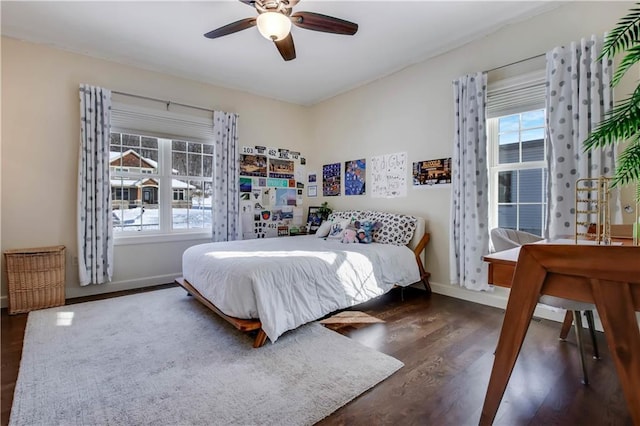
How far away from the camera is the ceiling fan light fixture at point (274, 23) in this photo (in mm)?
2002

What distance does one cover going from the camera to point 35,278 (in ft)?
9.43

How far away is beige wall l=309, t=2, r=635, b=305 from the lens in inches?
98.4

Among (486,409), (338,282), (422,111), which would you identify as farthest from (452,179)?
(486,409)

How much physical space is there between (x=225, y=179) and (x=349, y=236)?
73.8 inches

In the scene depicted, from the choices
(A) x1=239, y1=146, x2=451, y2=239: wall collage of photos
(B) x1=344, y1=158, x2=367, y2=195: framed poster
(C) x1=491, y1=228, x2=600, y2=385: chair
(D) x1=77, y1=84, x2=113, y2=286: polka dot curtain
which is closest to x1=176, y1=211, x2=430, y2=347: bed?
(A) x1=239, y1=146, x2=451, y2=239: wall collage of photos

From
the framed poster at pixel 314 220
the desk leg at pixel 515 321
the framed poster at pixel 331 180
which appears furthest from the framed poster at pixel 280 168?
the desk leg at pixel 515 321

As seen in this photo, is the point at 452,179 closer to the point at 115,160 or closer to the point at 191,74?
the point at 191,74

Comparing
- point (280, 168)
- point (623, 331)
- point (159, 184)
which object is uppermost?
point (280, 168)

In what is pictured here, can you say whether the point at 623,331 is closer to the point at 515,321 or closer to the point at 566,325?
the point at 515,321

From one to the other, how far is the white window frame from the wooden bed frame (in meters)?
1.01

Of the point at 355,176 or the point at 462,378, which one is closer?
the point at 462,378

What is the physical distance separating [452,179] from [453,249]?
28.7 inches

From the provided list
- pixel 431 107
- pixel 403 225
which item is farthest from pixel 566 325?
pixel 431 107

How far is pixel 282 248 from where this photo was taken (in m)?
3.05
